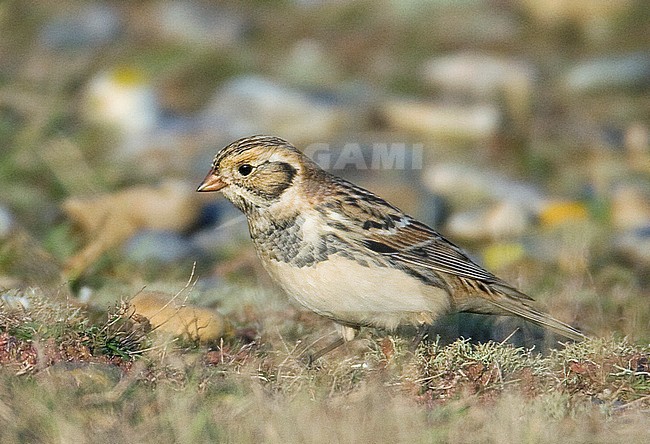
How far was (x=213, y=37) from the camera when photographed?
13.5m

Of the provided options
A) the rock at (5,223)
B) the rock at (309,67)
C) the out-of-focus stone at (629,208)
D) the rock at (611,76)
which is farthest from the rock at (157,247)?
the rock at (611,76)

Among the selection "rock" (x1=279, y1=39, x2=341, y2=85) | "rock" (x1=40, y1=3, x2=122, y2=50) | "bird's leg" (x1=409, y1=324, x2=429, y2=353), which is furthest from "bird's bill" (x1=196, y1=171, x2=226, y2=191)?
"rock" (x1=40, y1=3, x2=122, y2=50)

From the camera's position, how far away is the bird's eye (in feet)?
18.3

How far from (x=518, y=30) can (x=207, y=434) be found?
33.7 feet

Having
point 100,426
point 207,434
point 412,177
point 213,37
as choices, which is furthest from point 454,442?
point 213,37

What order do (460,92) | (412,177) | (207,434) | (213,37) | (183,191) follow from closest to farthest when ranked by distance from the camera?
(207,434), (183,191), (412,177), (460,92), (213,37)

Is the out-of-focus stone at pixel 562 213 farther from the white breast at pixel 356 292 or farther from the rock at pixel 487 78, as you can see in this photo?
the white breast at pixel 356 292

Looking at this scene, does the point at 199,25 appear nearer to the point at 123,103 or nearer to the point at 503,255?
the point at 123,103

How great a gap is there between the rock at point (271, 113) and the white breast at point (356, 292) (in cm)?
568

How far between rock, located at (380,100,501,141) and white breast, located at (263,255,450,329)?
6022mm

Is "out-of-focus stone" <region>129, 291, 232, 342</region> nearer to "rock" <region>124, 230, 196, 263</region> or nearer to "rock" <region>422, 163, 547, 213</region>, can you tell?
"rock" <region>124, 230, 196, 263</region>

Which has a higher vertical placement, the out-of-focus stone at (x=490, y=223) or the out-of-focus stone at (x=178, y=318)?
the out-of-focus stone at (x=178, y=318)

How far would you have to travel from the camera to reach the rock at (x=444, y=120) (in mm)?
11406

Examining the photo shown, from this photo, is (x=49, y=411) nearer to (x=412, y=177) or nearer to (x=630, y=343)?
(x=630, y=343)
